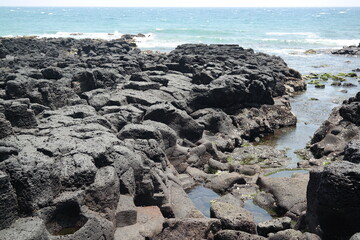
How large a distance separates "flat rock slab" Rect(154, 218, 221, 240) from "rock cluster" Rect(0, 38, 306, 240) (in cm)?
3

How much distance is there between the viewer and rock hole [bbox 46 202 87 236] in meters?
11.1

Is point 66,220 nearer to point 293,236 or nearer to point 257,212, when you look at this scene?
point 293,236

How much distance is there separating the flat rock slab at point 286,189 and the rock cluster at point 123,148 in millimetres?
1384

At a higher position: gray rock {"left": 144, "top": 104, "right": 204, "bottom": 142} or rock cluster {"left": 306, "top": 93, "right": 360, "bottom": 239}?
rock cluster {"left": 306, "top": 93, "right": 360, "bottom": 239}

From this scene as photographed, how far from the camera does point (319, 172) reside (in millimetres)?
12477

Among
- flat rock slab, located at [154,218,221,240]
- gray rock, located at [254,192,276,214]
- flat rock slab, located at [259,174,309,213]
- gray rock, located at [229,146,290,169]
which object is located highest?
flat rock slab, located at [154,218,221,240]

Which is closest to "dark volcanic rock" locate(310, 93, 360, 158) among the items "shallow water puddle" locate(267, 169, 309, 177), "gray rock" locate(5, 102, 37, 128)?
"shallow water puddle" locate(267, 169, 309, 177)

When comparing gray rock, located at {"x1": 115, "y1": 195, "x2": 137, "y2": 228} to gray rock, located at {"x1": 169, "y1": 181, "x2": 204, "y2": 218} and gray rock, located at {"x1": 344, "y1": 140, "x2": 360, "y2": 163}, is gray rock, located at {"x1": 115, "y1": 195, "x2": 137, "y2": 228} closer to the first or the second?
gray rock, located at {"x1": 169, "y1": 181, "x2": 204, "y2": 218}

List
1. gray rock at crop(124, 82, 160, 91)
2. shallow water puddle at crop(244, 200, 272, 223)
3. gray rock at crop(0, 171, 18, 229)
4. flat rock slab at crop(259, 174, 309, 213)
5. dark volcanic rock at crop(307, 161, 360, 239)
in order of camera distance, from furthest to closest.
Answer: gray rock at crop(124, 82, 160, 91) < flat rock slab at crop(259, 174, 309, 213) < shallow water puddle at crop(244, 200, 272, 223) < dark volcanic rock at crop(307, 161, 360, 239) < gray rock at crop(0, 171, 18, 229)

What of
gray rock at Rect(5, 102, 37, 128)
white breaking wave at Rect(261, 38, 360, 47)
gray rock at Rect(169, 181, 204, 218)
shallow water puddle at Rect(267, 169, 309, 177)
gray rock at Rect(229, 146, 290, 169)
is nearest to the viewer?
gray rock at Rect(169, 181, 204, 218)

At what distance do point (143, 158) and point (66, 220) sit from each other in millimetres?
4935

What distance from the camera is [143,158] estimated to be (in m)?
15.8

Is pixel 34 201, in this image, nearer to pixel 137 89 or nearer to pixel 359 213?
pixel 359 213

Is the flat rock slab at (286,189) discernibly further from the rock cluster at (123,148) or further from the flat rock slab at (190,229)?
the flat rock slab at (190,229)
